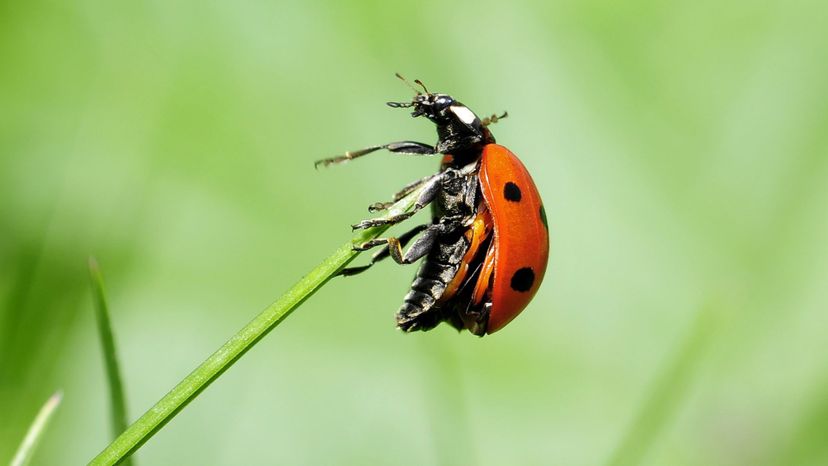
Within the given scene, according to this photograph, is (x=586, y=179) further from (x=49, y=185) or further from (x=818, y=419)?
(x=49, y=185)

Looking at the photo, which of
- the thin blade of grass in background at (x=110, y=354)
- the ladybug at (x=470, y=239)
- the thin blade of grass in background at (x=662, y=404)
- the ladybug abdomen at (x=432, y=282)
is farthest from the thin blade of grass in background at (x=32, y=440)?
the thin blade of grass in background at (x=662, y=404)

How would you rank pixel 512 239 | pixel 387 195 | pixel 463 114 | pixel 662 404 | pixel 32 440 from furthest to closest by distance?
pixel 387 195 → pixel 662 404 → pixel 463 114 → pixel 512 239 → pixel 32 440

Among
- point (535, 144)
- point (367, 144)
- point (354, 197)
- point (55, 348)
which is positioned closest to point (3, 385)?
point (55, 348)

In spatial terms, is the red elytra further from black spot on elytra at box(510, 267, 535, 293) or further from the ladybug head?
the ladybug head

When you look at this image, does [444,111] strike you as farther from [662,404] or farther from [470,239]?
[662,404]

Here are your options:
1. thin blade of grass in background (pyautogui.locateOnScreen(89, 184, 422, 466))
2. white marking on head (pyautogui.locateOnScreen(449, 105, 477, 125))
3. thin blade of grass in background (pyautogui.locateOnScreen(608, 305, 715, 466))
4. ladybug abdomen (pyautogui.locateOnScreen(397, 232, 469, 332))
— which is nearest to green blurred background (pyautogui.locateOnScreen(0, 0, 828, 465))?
A: thin blade of grass in background (pyautogui.locateOnScreen(608, 305, 715, 466))

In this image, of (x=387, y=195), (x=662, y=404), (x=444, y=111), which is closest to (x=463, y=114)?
(x=444, y=111)
